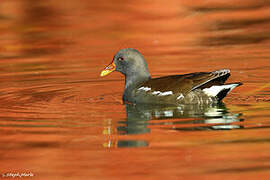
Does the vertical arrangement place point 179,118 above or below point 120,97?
below

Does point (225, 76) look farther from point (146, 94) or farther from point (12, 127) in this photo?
point (12, 127)

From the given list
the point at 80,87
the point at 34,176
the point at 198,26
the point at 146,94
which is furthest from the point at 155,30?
the point at 34,176

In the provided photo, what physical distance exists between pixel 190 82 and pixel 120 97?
1.66 m

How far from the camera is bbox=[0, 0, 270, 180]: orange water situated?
674 centimetres

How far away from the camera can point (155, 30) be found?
1798 cm

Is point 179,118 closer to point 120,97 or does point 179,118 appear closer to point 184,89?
point 184,89

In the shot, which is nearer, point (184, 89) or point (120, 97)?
point (184, 89)

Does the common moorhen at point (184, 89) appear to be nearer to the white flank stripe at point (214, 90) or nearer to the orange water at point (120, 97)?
the white flank stripe at point (214, 90)

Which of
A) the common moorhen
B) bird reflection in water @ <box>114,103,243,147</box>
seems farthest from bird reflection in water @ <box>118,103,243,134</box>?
the common moorhen

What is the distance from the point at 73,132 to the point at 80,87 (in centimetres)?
330

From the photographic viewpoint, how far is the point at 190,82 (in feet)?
30.1

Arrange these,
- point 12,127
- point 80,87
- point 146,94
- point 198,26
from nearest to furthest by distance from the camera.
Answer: point 12,127 → point 146,94 → point 80,87 → point 198,26

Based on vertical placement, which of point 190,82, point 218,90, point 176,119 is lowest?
point 176,119

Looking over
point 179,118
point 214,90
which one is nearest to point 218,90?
point 214,90
